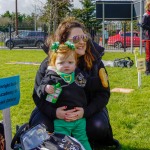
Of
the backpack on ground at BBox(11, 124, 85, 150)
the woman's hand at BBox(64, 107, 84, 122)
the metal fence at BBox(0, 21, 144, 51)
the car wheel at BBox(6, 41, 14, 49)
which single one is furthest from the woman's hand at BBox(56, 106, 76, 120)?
the car wheel at BBox(6, 41, 14, 49)

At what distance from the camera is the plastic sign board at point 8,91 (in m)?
2.92

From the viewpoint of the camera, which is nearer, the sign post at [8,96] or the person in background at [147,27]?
the sign post at [8,96]

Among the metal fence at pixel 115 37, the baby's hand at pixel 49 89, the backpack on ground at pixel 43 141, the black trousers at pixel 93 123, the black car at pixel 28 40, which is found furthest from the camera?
the black car at pixel 28 40

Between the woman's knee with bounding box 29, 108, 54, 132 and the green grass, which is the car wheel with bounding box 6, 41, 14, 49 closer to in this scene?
the green grass

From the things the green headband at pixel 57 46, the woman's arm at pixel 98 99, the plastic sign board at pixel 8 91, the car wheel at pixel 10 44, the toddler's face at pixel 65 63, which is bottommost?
the woman's arm at pixel 98 99

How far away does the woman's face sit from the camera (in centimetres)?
335

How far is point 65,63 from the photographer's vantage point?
313cm

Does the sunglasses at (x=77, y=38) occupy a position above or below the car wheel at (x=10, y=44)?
below

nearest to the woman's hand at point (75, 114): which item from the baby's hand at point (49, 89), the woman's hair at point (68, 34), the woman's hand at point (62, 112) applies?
the woman's hand at point (62, 112)

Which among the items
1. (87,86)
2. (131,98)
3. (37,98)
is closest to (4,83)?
(37,98)

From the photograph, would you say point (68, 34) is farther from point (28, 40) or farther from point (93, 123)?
point (28, 40)

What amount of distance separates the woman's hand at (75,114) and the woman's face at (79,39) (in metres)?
0.52

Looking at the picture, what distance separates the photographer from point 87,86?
348cm

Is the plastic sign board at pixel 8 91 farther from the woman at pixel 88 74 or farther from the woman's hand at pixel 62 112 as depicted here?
the woman's hand at pixel 62 112
